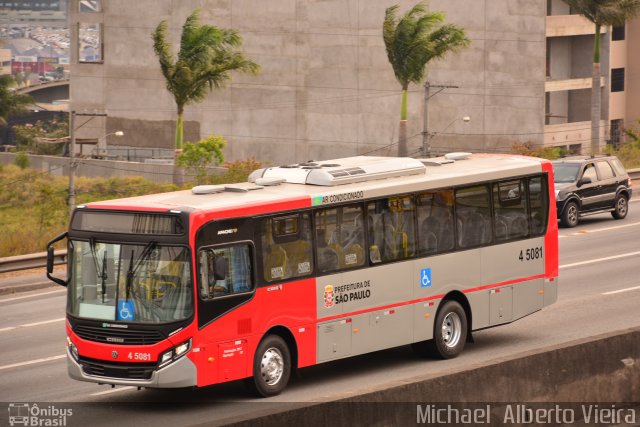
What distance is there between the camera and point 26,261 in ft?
91.0

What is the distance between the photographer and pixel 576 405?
12984mm

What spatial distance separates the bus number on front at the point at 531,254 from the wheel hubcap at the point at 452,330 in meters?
1.68

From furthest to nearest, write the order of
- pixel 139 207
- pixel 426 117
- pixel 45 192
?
1. pixel 426 117
2. pixel 45 192
3. pixel 139 207

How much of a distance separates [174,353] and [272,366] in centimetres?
153

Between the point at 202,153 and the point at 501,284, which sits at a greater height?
the point at 202,153

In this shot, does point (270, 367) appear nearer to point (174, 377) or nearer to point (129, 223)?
point (174, 377)

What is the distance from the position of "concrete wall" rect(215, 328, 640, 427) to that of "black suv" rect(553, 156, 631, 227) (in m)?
19.2

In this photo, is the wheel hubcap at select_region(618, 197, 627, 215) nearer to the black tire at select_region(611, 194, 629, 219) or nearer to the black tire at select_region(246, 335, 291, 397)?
the black tire at select_region(611, 194, 629, 219)

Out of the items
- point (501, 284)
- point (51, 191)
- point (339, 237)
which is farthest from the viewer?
point (51, 191)

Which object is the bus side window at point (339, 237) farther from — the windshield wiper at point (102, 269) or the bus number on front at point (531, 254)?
the bus number on front at point (531, 254)

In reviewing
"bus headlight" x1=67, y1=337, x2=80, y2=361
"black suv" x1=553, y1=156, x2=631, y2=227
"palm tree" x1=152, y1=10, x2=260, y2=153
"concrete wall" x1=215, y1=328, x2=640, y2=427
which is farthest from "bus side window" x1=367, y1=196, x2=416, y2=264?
"palm tree" x1=152, y1=10, x2=260, y2=153

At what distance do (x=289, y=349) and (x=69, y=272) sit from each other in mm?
2896

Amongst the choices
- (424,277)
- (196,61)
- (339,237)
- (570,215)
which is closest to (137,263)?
(339,237)

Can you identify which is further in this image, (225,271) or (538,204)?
(538,204)
